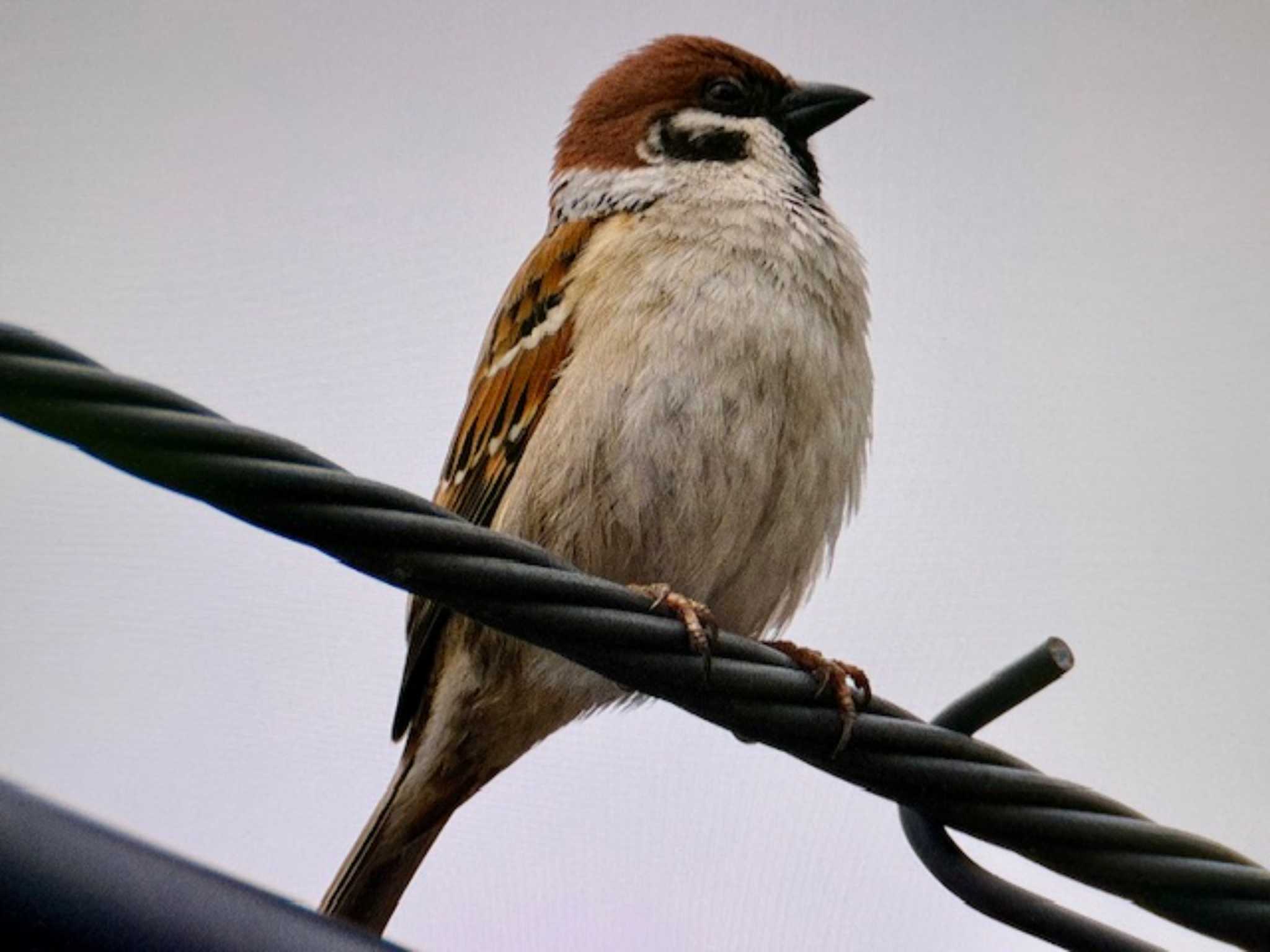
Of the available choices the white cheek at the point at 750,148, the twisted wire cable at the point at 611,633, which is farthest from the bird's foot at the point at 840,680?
the white cheek at the point at 750,148

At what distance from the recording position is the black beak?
4.45 m

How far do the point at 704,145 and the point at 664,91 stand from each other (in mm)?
298

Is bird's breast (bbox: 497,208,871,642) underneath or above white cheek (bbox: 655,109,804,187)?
underneath

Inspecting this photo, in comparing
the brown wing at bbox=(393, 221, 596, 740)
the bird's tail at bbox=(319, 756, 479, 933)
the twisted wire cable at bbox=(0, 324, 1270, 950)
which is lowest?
the bird's tail at bbox=(319, 756, 479, 933)

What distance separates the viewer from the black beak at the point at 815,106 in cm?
445

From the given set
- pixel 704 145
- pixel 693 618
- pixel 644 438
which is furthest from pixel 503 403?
pixel 693 618

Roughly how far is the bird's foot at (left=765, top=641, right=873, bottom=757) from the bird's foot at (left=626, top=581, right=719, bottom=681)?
0.18m

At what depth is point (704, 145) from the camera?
168 inches

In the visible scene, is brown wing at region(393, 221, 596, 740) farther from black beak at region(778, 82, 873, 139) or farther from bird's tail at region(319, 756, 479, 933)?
black beak at region(778, 82, 873, 139)

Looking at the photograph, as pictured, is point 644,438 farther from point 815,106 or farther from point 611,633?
point 815,106

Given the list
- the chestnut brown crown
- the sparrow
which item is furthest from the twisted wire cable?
the chestnut brown crown

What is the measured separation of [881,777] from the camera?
Answer: 2309 millimetres

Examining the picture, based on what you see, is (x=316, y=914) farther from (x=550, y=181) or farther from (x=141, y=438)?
(x=550, y=181)

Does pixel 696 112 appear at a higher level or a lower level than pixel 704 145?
higher
